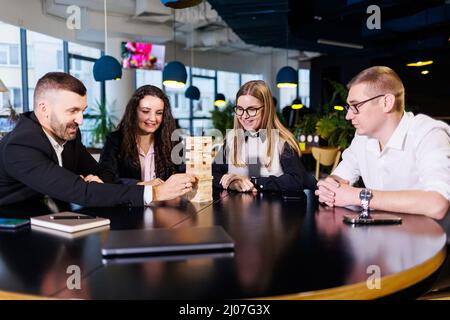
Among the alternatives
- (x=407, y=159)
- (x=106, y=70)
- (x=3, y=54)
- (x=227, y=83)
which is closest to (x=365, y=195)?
(x=407, y=159)

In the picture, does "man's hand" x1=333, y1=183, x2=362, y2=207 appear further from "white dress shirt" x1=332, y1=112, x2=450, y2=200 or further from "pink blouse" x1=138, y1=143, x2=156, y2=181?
"pink blouse" x1=138, y1=143, x2=156, y2=181

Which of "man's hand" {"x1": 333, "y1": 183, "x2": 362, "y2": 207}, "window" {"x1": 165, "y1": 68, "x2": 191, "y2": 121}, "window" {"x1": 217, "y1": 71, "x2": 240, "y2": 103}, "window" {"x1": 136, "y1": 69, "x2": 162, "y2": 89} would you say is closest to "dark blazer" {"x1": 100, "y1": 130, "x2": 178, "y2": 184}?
"man's hand" {"x1": 333, "y1": 183, "x2": 362, "y2": 207}

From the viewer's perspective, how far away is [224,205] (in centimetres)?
189

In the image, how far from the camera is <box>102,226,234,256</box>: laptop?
114 centimetres

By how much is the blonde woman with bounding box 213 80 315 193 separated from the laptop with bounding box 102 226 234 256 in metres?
1.20

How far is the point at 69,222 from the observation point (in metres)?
1.44

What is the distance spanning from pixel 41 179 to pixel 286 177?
1.23 m

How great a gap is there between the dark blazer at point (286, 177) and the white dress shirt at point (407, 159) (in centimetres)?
23

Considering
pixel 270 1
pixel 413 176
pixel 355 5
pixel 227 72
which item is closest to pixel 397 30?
pixel 355 5

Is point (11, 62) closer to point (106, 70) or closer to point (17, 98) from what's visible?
point (17, 98)

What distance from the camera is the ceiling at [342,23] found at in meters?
6.58
